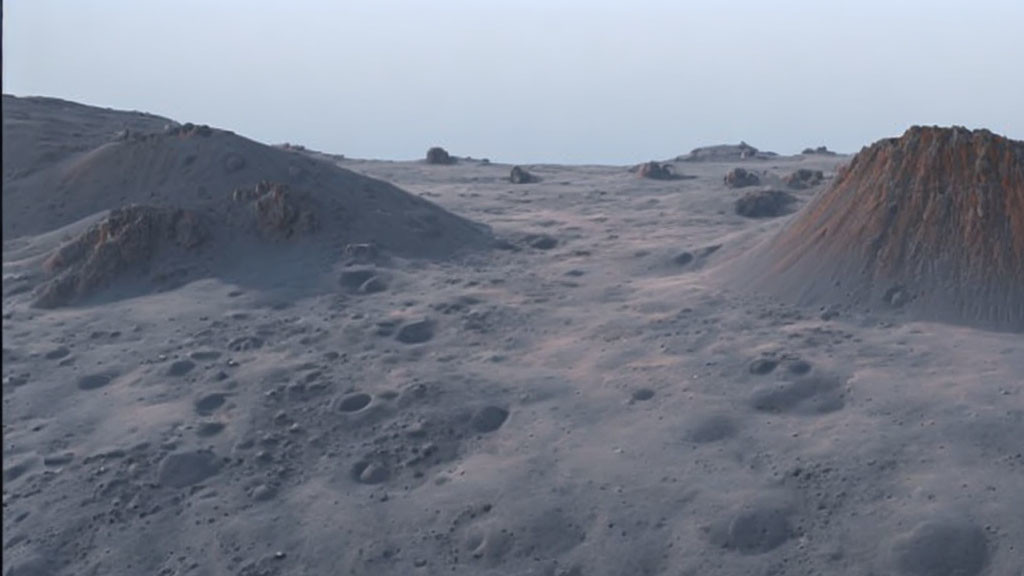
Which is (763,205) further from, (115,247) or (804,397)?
(115,247)

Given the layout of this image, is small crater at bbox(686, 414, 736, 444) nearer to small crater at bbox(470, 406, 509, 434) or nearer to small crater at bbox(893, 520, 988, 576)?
Answer: small crater at bbox(470, 406, 509, 434)

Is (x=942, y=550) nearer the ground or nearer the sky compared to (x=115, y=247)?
nearer the ground

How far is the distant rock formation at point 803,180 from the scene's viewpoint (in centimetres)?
1411

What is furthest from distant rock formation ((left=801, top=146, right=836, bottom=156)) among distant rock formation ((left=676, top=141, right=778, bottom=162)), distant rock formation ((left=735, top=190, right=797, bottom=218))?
distant rock formation ((left=735, top=190, right=797, bottom=218))

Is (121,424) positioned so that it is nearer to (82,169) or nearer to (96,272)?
(96,272)

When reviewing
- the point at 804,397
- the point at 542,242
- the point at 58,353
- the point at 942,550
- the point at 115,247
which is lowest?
the point at 942,550

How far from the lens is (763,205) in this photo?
40.1ft

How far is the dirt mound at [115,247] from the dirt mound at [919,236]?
4.75 metres

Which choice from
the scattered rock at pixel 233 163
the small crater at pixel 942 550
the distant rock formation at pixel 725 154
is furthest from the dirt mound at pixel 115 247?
the distant rock formation at pixel 725 154

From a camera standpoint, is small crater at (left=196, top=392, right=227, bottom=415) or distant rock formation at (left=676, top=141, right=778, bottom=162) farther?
distant rock formation at (left=676, top=141, right=778, bottom=162)

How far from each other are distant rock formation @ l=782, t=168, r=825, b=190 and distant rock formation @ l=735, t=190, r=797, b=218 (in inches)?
66.2

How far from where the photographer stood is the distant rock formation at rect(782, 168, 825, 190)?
14.1 metres

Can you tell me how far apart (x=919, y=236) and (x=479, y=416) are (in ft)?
11.5

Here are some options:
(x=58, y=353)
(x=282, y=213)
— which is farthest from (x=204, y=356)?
(x=282, y=213)
